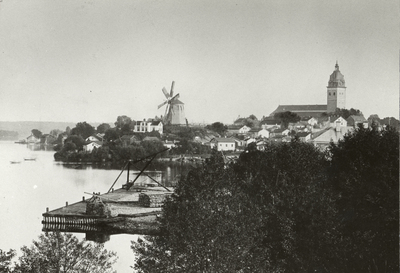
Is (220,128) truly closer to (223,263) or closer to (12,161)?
(12,161)

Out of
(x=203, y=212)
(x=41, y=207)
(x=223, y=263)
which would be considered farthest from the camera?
(x=41, y=207)

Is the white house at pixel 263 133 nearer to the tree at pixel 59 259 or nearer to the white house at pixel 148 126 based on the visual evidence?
the white house at pixel 148 126

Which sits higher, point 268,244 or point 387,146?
point 387,146

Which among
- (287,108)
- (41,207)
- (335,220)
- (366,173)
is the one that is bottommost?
(41,207)

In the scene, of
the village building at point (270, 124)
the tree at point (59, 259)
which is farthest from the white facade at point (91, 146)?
the tree at point (59, 259)

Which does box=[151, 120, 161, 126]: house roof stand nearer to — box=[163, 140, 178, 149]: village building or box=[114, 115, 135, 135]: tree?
box=[114, 115, 135, 135]: tree

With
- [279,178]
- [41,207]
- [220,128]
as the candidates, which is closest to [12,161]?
[41,207]

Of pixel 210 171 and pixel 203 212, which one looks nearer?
pixel 203 212
